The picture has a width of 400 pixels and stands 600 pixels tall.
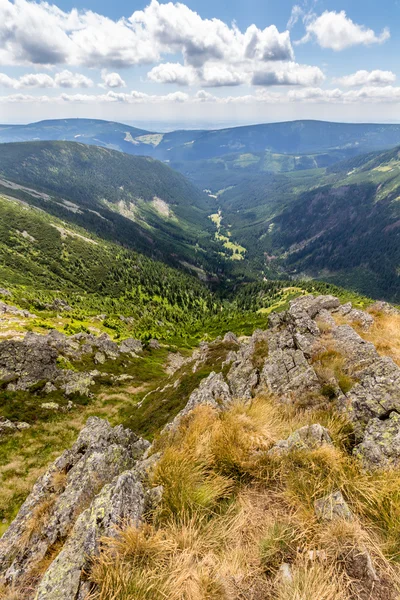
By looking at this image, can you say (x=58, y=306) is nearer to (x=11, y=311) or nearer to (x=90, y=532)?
(x=11, y=311)

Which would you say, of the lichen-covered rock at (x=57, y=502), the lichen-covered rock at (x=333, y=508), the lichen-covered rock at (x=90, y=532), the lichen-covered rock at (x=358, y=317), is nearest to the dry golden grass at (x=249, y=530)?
the lichen-covered rock at (x=333, y=508)

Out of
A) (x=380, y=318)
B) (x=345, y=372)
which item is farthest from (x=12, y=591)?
(x=380, y=318)

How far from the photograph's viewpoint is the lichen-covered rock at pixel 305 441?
8.28 metres

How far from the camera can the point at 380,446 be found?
26.7ft

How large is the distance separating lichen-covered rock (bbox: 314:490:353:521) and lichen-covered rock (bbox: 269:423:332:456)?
63.2 inches

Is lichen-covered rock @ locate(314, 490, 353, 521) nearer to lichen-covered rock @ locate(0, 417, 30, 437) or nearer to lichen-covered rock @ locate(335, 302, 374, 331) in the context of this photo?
lichen-covered rock @ locate(335, 302, 374, 331)

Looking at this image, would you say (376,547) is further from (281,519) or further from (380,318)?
(380,318)

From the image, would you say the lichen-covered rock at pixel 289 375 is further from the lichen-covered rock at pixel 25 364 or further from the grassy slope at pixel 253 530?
the lichen-covered rock at pixel 25 364

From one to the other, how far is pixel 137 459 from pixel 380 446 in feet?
37.2

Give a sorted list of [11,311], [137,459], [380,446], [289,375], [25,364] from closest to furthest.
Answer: [380,446] < [137,459] < [289,375] < [25,364] < [11,311]

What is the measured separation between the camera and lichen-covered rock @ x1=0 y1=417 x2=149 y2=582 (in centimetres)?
975

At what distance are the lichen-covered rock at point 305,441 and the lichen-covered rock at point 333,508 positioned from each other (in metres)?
1.60

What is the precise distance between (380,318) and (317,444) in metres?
→ 19.8

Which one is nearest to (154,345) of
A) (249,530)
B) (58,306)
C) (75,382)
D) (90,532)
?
(75,382)
